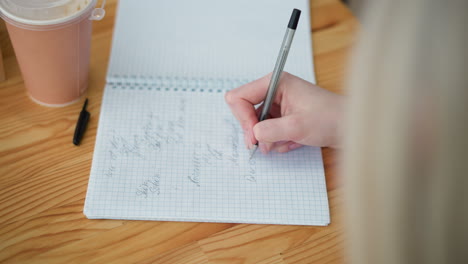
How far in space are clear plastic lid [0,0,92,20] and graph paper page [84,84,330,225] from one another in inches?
6.9

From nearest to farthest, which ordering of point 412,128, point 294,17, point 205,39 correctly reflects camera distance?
1. point 412,128
2. point 294,17
3. point 205,39

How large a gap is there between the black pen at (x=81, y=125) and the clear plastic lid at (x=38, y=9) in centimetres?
16

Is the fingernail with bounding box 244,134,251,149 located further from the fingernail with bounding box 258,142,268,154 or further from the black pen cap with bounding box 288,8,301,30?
the black pen cap with bounding box 288,8,301,30

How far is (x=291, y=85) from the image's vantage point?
0.77 metres

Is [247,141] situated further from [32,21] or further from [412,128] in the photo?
[412,128]

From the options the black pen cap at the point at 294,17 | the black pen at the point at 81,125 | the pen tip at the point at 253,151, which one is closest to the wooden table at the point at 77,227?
the black pen at the point at 81,125

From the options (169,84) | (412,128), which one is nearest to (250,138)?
(169,84)

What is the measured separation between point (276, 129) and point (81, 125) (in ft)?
0.99

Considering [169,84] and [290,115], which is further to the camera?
[169,84]

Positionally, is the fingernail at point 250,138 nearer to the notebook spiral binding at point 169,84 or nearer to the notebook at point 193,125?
the notebook at point 193,125

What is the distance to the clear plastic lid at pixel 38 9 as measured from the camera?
0.68 metres

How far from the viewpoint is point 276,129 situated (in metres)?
0.73

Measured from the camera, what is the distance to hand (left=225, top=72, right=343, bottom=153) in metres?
0.73

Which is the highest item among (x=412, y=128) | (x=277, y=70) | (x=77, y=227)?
(x=412, y=128)
